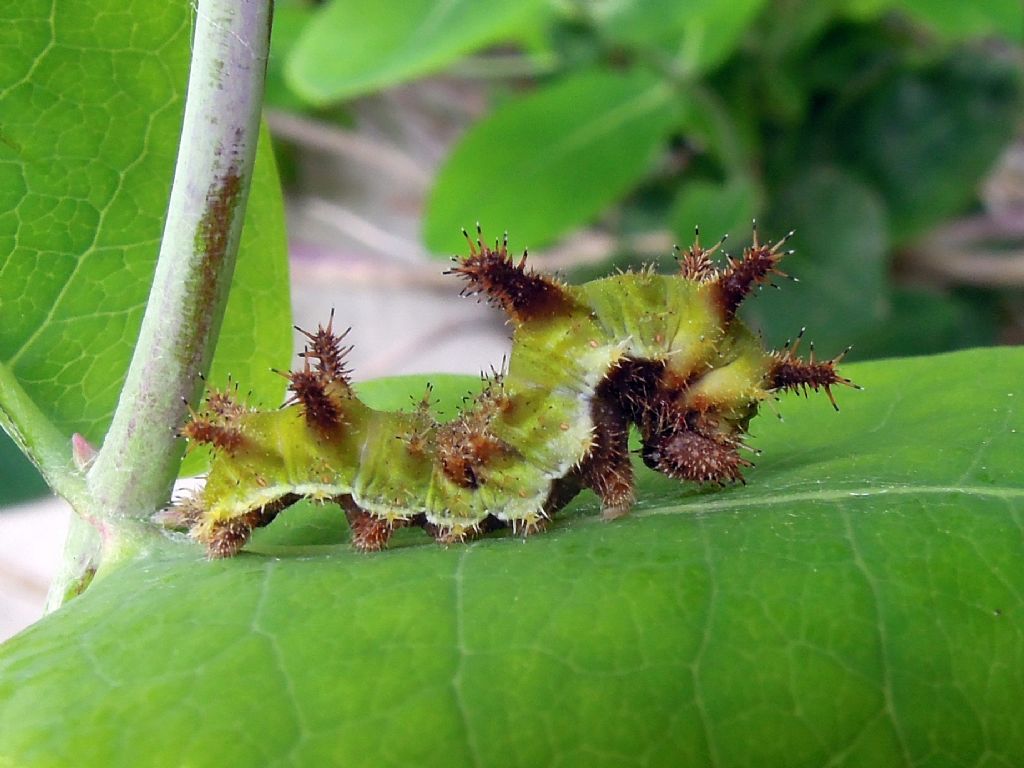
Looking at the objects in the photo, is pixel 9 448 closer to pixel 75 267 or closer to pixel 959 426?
pixel 75 267

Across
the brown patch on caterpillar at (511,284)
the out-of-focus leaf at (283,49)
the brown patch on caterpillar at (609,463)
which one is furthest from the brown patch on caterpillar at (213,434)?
the out-of-focus leaf at (283,49)

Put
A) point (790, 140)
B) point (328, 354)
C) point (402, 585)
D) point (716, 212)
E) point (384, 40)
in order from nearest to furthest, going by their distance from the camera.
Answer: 1. point (402, 585)
2. point (328, 354)
3. point (384, 40)
4. point (716, 212)
5. point (790, 140)

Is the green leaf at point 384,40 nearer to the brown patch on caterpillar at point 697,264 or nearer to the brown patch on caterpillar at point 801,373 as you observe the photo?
the brown patch on caterpillar at point 697,264

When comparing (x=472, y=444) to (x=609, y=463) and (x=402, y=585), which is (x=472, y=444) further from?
(x=402, y=585)

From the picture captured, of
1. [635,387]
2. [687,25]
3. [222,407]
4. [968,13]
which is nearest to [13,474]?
[222,407]

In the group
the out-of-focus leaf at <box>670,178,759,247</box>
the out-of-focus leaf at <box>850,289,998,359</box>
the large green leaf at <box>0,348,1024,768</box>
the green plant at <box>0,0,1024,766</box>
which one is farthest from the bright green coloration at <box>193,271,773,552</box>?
the out-of-focus leaf at <box>850,289,998,359</box>

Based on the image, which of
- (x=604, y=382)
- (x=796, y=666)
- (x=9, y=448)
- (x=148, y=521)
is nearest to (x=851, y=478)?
(x=796, y=666)
